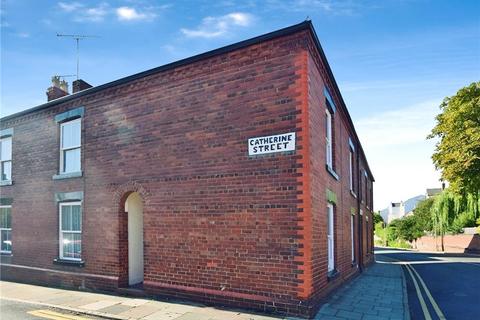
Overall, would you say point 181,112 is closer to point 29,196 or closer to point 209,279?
point 209,279

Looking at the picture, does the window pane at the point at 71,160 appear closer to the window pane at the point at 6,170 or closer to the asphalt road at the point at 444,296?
the window pane at the point at 6,170

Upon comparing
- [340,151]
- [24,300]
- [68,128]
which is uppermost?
[68,128]

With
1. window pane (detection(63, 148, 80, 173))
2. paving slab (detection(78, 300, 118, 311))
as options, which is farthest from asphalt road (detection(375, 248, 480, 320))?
window pane (detection(63, 148, 80, 173))

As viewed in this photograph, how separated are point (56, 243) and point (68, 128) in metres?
3.81

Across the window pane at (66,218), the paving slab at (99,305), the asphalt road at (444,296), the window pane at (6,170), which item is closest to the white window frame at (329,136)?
the asphalt road at (444,296)

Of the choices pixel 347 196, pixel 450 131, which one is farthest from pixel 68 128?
pixel 450 131

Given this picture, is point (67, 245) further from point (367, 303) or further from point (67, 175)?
point (367, 303)

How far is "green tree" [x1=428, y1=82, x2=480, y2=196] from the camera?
25.6m

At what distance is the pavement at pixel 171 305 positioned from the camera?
8.09 metres

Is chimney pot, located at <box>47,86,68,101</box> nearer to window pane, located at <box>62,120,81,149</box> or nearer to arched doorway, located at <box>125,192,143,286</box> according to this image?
window pane, located at <box>62,120,81,149</box>

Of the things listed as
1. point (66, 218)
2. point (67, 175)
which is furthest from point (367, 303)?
point (67, 175)

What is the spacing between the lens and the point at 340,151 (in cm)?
1355

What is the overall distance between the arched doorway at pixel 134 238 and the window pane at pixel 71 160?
253 centimetres

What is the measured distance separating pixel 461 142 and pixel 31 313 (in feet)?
90.0
